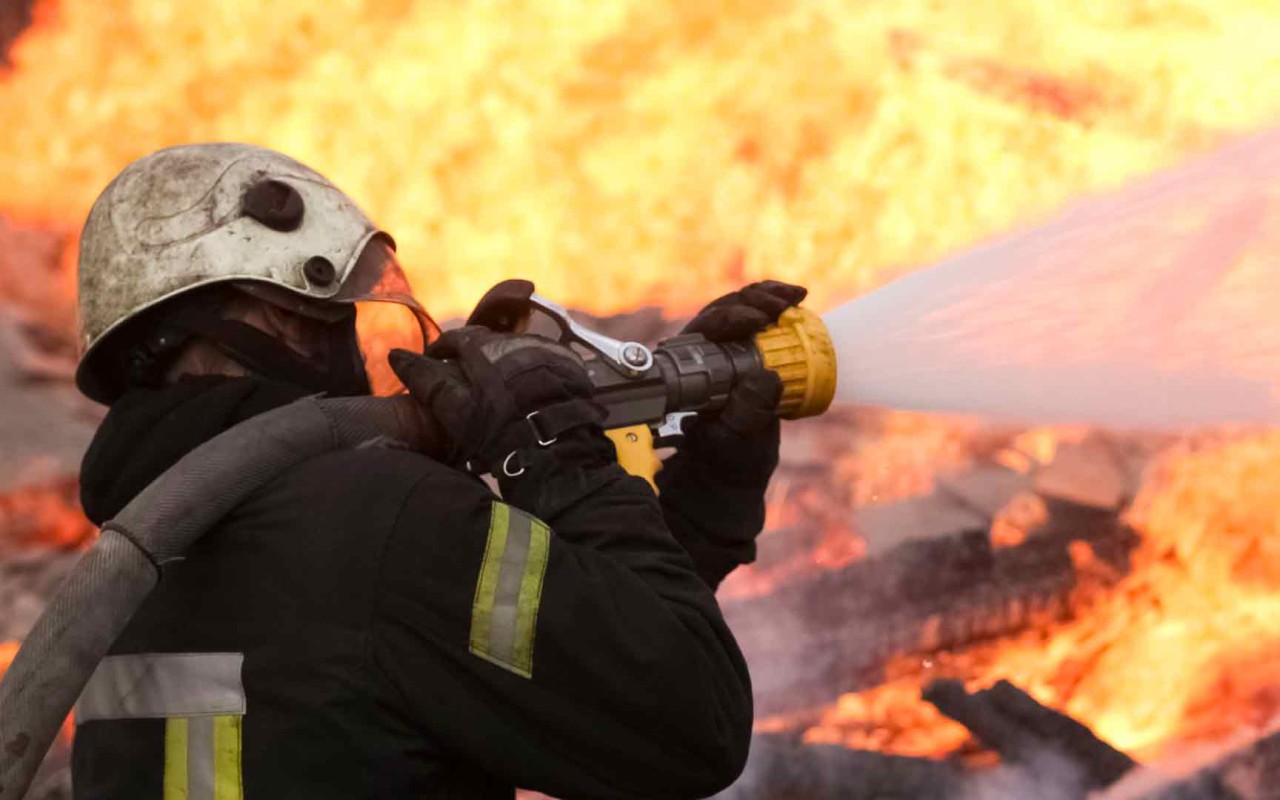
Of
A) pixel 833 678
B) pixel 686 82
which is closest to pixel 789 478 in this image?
pixel 833 678

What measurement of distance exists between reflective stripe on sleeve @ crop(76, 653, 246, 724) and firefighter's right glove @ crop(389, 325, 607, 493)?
482mm

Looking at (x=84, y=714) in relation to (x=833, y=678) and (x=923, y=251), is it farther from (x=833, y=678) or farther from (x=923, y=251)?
(x=923, y=251)

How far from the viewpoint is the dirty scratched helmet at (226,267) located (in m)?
2.22

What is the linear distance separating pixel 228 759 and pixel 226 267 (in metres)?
0.81

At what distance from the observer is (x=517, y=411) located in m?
2.10

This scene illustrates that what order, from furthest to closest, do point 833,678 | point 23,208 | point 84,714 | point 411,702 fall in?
1. point 833,678
2. point 23,208
3. point 84,714
4. point 411,702

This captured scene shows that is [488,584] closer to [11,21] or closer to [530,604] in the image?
[530,604]

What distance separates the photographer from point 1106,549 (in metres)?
4.66

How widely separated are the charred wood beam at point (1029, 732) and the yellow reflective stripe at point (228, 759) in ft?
8.61

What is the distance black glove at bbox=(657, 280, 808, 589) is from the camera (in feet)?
8.40

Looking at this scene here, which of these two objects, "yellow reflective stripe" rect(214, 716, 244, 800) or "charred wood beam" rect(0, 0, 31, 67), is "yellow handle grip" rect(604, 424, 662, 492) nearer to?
"yellow reflective stripe" rect(214, 716, 244, 800)

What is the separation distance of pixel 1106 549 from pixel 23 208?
372 centimetres

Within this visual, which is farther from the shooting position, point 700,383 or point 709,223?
point 709,223

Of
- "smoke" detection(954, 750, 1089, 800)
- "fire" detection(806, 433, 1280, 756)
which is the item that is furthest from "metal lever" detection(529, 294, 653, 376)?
"fire" detection(806, 433, 1280, 756)
